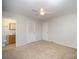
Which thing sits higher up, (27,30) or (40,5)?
(40,5)

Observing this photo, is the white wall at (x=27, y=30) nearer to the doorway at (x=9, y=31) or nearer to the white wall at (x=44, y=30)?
the white wall at (x=44, y=30)

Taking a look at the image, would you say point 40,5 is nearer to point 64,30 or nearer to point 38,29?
point 64,30

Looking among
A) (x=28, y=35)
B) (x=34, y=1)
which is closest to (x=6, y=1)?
(x=34, y=1)

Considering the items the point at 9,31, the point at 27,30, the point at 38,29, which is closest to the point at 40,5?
the point at 27,30

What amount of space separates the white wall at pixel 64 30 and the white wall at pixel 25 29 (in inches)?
50.5

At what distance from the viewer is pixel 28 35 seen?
5961 millimetres

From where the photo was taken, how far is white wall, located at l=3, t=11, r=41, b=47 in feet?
16.1

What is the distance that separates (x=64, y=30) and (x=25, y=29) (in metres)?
2.85

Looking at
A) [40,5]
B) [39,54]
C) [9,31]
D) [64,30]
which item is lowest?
[39,54]

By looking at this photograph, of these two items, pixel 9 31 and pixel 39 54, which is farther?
pixel 9 31

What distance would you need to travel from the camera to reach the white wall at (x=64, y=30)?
4.44 m

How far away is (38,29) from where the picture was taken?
7301mm

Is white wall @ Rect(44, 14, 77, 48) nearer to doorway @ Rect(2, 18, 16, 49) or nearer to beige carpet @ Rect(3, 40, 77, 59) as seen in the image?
beige carpet @ Rect(3, 40, 77, 59)

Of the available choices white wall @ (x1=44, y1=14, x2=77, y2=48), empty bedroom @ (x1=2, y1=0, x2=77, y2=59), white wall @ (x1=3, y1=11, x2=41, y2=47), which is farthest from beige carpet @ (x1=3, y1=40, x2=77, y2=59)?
white wall @ (x1=3, y1=11, x2=41, y2=47)
